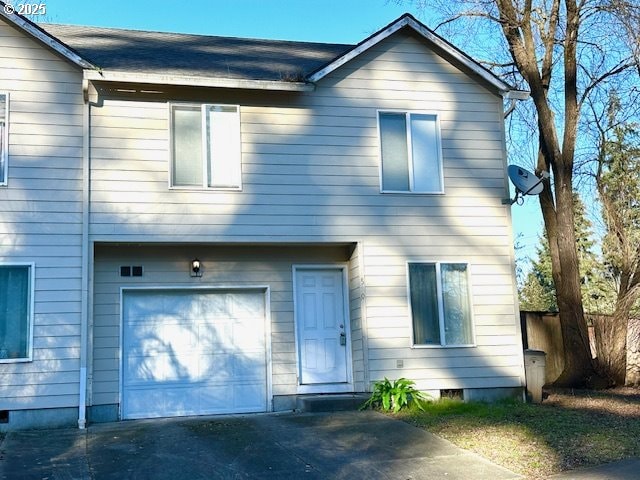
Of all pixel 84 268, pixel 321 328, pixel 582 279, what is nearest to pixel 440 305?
pixel 321 328

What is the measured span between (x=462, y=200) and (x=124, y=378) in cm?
618

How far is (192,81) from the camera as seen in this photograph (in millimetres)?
11211

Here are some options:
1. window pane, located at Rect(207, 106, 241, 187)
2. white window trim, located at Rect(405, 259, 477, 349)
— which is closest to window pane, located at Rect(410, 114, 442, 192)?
white window trim, located at Rect(405, 259, 477, 349)

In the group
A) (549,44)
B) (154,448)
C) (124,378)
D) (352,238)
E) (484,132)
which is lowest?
(154,448)

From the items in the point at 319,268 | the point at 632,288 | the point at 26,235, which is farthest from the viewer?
the point at 632,288

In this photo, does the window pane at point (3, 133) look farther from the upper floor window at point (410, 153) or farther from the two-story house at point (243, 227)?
the upper floor window at point (410, 153)

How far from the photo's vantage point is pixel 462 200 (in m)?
12.5

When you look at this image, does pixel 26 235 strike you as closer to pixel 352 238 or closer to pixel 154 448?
pixel 154 448

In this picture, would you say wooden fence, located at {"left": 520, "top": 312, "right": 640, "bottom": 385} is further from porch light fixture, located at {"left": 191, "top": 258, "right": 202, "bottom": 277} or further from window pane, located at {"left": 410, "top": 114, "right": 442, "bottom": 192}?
porch light fixture, located at {"left": 191, "top": 258, "right": 202, "bottom": 277}

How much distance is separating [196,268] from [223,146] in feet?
6.47

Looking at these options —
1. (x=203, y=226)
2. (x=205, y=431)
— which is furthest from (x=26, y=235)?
(x=205, y=431)

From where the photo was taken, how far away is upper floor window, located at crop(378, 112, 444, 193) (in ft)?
40.5

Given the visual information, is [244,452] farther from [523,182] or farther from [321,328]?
[523,182]

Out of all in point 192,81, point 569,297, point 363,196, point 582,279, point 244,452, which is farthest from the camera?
point 582,279
